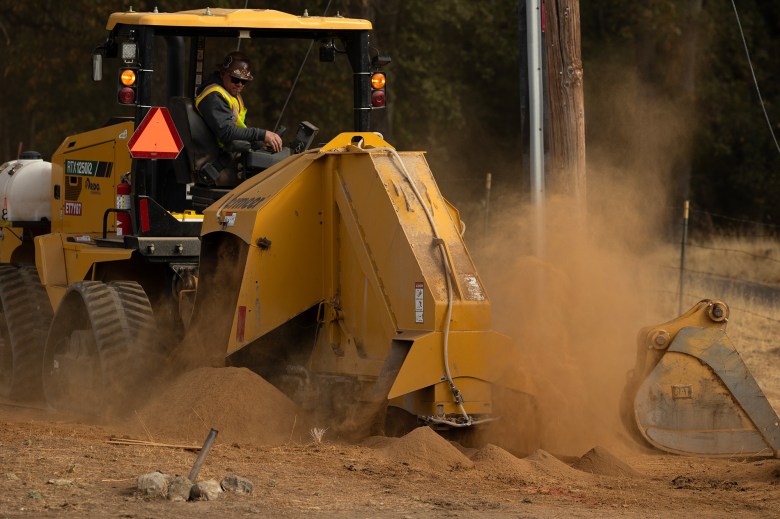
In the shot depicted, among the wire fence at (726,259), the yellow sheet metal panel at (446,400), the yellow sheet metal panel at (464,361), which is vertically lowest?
the wire fence at (726,259)

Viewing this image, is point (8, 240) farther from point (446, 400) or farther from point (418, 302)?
point (446, 400)

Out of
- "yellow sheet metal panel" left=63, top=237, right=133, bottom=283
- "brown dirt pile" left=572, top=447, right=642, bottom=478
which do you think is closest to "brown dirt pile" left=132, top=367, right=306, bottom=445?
"yellow sheet metal panel" left=63, top=237, right=133, bottom=283

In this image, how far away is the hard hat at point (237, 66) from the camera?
11.0 meters

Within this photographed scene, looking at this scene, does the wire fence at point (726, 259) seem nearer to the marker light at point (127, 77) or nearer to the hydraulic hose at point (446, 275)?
the marker light at point (127, 77)

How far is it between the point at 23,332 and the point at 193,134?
103 inches

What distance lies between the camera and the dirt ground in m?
7.16

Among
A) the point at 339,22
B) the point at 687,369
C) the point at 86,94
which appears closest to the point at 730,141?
the point at 86,94

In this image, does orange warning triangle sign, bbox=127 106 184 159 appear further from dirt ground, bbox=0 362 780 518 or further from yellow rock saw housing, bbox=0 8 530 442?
dirt ground, bbox=0 362 780 518

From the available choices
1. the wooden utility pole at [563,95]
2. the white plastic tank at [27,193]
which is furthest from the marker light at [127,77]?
the wooden utility pole at [563,95]

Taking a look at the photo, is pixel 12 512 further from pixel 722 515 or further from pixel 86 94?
pixel 86 94

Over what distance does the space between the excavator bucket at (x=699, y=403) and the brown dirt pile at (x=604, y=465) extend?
0.37 m

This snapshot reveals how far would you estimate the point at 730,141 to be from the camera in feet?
119

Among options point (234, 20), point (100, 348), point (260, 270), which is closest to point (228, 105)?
point (234, 20)

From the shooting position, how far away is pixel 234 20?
11.2 m
